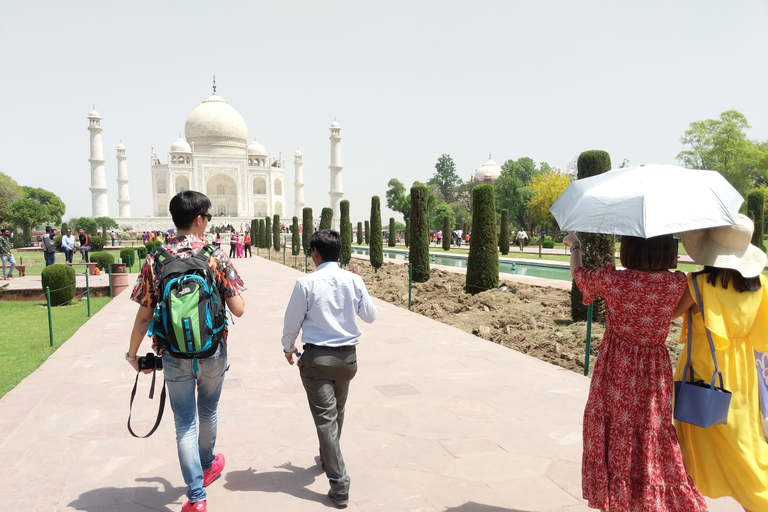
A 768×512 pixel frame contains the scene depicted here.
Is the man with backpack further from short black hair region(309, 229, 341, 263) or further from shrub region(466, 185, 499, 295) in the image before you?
shrub region(466, 185, 499, 295)

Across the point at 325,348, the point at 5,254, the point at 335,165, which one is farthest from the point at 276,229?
the point at 325,348

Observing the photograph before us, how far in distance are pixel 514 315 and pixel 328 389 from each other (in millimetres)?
5916

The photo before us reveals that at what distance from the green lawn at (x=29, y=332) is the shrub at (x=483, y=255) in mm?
7012

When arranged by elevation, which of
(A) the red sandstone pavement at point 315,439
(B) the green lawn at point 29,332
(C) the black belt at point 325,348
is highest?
(C) the black belt at point 325,348

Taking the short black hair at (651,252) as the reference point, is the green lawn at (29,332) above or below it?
below

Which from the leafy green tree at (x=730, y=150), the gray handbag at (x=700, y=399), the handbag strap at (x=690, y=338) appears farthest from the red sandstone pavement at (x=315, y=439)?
the leafy green tree at (x=730, y=150)

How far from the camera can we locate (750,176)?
37812 millimetres

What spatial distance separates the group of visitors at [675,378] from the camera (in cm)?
206

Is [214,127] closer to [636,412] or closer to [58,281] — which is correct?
[58,281]

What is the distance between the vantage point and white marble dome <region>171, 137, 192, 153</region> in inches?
2248

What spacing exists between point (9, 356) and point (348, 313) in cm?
530

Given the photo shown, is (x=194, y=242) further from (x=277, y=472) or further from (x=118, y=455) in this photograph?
(x=118, y=455)

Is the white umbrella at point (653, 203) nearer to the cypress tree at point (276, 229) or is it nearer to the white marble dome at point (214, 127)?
the cypress tree at point (276, 229)

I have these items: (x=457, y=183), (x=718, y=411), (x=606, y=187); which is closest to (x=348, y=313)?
(x=606, y=187)
